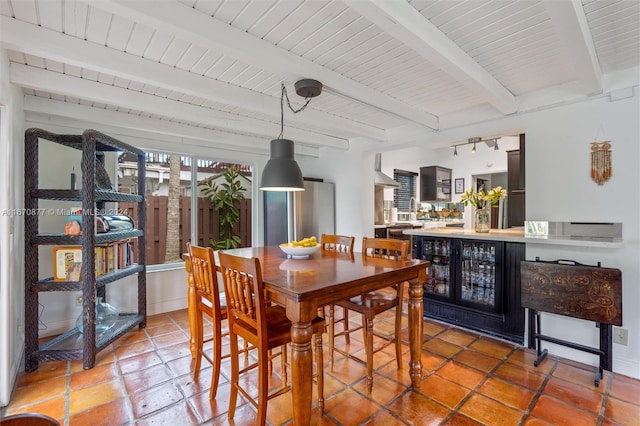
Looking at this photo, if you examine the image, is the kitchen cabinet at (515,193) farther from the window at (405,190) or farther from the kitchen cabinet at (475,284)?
the window at (405,190)

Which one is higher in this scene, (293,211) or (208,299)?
(293,211)

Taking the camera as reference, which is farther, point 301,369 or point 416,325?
point 416,325

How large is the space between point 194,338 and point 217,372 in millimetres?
633

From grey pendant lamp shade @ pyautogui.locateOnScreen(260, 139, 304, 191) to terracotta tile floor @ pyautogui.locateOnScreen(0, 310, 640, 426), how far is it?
1486mm

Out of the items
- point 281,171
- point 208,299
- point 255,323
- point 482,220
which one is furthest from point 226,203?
point 482,220

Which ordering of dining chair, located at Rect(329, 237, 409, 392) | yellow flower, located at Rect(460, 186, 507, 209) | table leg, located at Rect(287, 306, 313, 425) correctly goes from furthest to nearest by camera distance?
yellow flower, located at Rect(460, 186, 507, 209)
dining chair, located at Rect(329, 237, 409, 392)
table leg, located at Rect(287, 306, 313, 425)

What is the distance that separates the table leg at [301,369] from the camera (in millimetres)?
1491

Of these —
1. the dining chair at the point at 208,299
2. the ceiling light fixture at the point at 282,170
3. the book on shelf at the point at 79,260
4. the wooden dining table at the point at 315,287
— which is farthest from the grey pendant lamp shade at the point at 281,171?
the book on shelf at the point at 79,260

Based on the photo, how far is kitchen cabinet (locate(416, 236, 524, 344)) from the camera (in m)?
2.95

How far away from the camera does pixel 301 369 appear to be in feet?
4.92

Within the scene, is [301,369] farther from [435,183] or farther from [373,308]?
[435,183]

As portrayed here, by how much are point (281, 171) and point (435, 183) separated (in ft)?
18.0

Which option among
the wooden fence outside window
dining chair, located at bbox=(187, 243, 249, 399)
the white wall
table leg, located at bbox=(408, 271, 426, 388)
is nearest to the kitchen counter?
table leg, located at bbox=(408, 271, 426, 388)

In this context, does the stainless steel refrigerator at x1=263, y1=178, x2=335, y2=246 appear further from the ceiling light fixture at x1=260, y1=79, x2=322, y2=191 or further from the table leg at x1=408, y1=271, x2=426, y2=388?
the table leg at x1=408, y1=271, x2=426, y2=388
